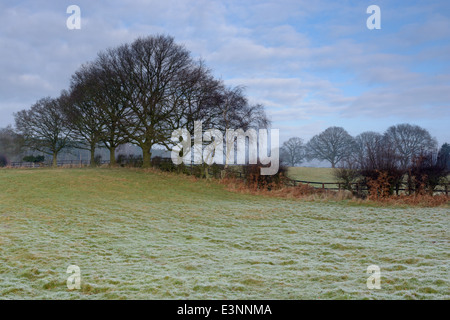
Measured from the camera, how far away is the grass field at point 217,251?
487 centimetres

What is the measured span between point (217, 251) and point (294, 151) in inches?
2465

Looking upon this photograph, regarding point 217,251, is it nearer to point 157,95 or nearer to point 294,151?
point 157,95

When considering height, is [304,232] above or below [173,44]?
below

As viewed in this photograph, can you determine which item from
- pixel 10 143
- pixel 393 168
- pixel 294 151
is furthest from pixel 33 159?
pixel 294 151

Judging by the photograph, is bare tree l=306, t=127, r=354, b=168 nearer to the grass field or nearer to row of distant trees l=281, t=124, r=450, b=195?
row of distant trees l=281, t=124, r=450, b=195

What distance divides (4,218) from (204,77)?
→ 932 inches

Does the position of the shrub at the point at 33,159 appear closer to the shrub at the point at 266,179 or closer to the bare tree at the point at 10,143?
the bare tree at the point at 10,143

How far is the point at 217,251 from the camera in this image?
747 centimetres

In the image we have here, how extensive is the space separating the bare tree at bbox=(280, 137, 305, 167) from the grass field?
53.0 m

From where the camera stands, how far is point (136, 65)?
104 feet

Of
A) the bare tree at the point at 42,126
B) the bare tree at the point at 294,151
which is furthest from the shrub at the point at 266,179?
the bare tree at the point at 294,151
